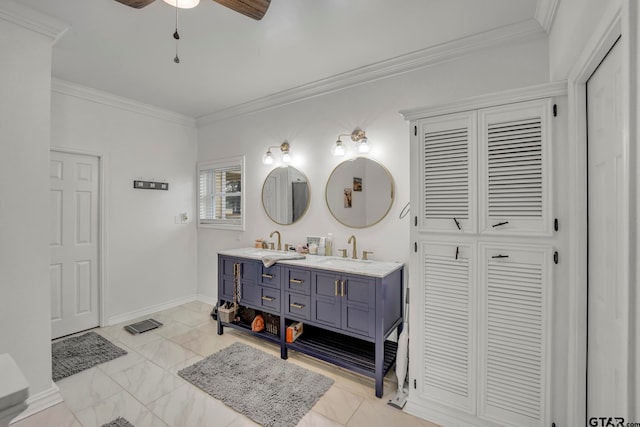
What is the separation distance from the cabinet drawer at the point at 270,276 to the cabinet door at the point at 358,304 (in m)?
0.70

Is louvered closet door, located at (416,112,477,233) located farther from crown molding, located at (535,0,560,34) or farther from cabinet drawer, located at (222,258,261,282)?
cabinet drawer, located at (222,258,261,282)

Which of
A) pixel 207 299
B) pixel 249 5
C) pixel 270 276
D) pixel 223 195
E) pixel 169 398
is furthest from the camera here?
pixel 207 299

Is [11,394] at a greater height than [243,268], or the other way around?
[11,394]

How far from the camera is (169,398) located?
2.21 metres

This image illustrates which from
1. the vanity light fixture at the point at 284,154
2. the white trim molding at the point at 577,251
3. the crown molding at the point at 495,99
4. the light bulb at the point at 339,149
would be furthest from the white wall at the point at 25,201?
the white trim molding at the point at 577,251

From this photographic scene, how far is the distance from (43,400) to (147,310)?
1.79 metres

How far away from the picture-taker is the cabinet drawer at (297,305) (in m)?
2.63

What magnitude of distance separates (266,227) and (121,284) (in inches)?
74.6

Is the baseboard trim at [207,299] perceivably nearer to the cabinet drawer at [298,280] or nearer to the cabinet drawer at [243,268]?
the cabinet drawer at [243,268]

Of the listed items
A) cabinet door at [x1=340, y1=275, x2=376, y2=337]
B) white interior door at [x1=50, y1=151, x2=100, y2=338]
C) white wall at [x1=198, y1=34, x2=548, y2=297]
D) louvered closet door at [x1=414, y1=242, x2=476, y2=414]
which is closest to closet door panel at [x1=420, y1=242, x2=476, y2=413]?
louvered closet door at [x1=414, y1=242, x2=476, y2=414]

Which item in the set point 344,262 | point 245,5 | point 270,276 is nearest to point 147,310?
point 270,276

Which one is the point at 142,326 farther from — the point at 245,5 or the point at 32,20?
the point at 245,5

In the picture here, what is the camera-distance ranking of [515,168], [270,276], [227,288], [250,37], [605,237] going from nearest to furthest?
[605,237] → [515,168] → [250,37] → [270,276] → [227,288]

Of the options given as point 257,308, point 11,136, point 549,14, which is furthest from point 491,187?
point 11,136
